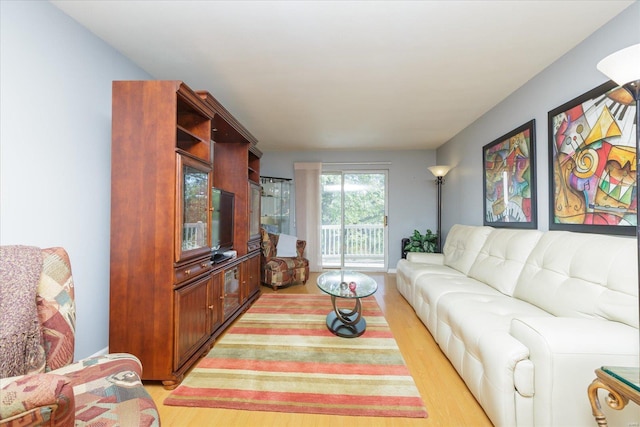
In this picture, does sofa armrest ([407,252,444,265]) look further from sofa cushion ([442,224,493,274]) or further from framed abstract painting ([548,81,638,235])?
framed abstract painting ([548,81,638,235])

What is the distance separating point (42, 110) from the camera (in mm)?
1643

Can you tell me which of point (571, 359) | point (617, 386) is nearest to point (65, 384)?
point (617, 386)

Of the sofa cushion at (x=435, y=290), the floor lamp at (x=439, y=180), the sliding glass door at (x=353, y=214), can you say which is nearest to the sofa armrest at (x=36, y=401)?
the sofa cushion at (x=435, y=290)

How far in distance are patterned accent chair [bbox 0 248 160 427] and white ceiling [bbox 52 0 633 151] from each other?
5.25 ft

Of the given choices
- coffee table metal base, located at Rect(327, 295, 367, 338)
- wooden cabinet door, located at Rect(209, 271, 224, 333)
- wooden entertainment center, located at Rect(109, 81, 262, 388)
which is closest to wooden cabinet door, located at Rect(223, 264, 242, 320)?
wooden cabinet door, located at Rect(209, 271, 224, 333)

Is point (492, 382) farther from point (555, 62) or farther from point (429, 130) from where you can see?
point (429, 130)

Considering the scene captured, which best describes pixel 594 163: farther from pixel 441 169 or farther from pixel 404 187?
pixel 404 187

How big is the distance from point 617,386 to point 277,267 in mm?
3723

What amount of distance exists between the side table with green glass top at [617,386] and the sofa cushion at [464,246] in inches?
80.8

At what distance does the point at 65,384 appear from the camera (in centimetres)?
57

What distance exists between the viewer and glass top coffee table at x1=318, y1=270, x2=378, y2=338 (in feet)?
8.37

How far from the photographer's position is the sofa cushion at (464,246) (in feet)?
9.98

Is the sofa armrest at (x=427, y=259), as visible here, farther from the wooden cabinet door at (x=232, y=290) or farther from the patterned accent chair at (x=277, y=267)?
the wooden cabinet door at (x=232, y=290)

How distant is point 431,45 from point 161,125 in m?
2.04
